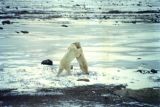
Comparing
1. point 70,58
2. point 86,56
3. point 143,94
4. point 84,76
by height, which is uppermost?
point 70,58

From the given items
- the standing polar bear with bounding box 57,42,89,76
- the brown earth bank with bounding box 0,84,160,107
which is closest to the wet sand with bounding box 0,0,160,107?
the brown earth bank with bounding box 0,84,160,107

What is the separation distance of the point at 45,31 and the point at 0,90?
20.2 meters

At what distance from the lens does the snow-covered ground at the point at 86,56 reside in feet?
48.8

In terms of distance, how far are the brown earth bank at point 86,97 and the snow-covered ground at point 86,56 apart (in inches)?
22.1

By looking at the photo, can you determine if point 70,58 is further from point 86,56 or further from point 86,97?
point 86,56

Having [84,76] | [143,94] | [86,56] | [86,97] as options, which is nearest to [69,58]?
[84,76]

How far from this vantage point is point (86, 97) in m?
12.7

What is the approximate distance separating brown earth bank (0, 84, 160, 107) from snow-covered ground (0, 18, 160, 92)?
0.56 meters

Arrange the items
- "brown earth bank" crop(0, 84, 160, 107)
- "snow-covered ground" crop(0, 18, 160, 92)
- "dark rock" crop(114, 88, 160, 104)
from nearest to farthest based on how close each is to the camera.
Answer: "brown earth bank" crop(0, 84, 160, 107) < "dark rock" crop(114, 88, 160, 104) < "snow-covered ground" crop(0, 18, 160, 92)

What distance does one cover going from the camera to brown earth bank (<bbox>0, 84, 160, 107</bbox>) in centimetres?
1195

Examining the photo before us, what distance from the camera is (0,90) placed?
13523mm

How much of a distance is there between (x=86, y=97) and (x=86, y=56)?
27.0ft

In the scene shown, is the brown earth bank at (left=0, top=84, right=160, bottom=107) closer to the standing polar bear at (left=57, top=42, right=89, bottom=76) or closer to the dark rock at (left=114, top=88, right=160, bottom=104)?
the dark rock at (left=114, top=88, right=160, bottom=104)

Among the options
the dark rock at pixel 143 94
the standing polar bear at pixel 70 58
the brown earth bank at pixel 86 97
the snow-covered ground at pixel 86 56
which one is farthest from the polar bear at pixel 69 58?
A: the dark rock at pixel 143 94
